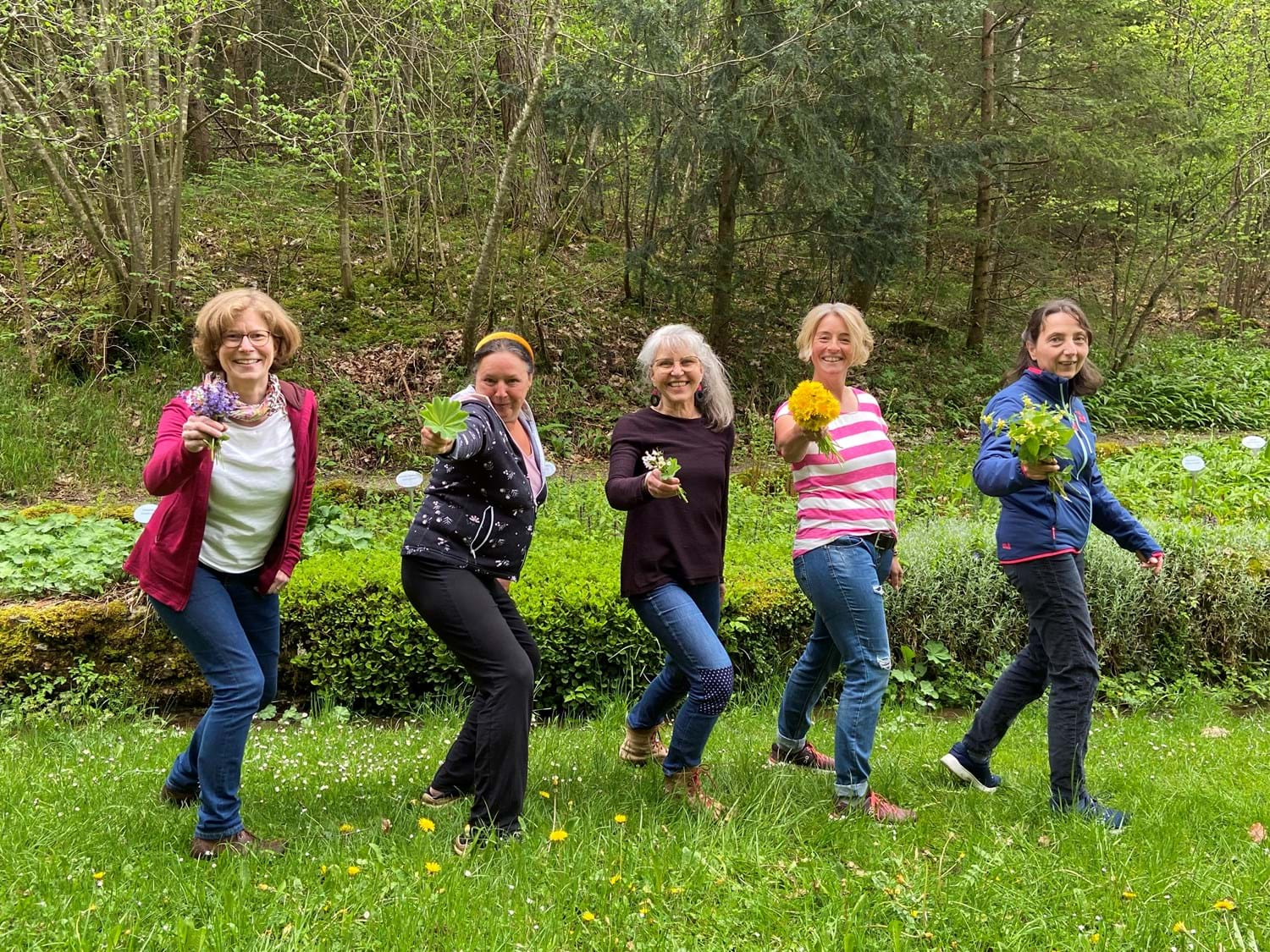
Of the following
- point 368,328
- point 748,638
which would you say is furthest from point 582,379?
point 748,638

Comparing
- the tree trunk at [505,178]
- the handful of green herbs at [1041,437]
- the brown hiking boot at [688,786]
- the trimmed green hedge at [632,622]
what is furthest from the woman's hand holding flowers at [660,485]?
the tree trunk at [505,178]

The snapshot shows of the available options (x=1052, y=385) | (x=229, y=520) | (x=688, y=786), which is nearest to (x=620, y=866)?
(x=688, y=786)

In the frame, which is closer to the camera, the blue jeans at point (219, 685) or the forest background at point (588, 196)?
the blue jeans at point (219, 685)

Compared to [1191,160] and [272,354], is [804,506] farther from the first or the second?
[1191,160]

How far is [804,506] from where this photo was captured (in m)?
3.52

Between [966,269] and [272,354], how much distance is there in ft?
52.9

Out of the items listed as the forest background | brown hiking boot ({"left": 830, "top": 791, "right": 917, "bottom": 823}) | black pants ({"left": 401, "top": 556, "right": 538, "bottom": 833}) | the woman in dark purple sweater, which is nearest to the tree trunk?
the forest background

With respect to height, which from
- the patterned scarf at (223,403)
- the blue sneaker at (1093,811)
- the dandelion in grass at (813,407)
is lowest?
the blue sneaker at (1093,811)

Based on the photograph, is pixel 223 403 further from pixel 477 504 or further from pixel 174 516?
pixel 477 504

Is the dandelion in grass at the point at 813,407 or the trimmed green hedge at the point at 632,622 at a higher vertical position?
the dandelion in grass at the point at 813,407

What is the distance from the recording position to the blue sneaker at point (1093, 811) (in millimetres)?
3381

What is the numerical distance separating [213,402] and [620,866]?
2.01 metres

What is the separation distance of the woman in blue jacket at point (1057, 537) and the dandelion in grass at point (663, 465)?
1146 mm

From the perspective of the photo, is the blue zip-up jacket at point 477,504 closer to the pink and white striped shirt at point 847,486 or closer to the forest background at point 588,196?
the pink and white striped shirt at point 847,486
